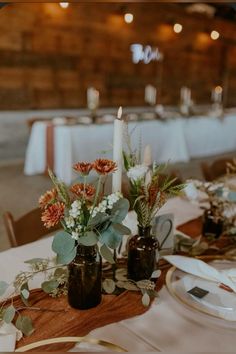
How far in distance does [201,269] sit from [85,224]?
374 millimetres

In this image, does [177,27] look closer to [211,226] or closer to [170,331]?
[211,226]

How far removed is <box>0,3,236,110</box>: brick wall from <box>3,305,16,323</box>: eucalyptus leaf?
4.80 metres

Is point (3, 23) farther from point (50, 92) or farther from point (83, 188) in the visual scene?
point (83, 188)

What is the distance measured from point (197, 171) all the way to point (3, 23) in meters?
3.21

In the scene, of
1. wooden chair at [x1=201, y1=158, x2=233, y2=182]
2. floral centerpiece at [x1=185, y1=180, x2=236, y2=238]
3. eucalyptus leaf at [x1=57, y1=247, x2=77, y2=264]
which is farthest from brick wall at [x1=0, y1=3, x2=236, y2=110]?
eucalyptus leaf at [x1=57, y1=247, x2=77, y2=264]

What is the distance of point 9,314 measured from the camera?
0.83m

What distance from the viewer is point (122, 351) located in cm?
72

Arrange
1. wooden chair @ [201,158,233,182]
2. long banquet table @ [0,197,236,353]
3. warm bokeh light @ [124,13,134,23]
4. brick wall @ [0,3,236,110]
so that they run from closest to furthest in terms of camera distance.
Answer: long banquet table @ [0,197,236,353] → wooden chair @ [201,158,233,182] → brick wall @ [0,3,236,110] → warm bokeh light @ [124,13,134,23]

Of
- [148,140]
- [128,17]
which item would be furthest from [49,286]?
[128,17]

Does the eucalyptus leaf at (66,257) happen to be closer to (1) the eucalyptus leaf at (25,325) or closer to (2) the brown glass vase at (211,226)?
(1) the eucalyptus leaf at (25,325)

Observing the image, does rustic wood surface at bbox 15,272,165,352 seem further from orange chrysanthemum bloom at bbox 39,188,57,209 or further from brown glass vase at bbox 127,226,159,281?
orange chrysanthemum bloom at bbox 39,188,57,209

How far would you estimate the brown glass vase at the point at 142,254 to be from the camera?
0.99m

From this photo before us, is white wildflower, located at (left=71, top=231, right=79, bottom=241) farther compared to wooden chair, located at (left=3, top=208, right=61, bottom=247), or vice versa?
wooden chair, located at (left=3, top=208, right=61, bottom=247)

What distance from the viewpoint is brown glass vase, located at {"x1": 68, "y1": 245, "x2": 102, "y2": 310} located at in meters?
0.87
